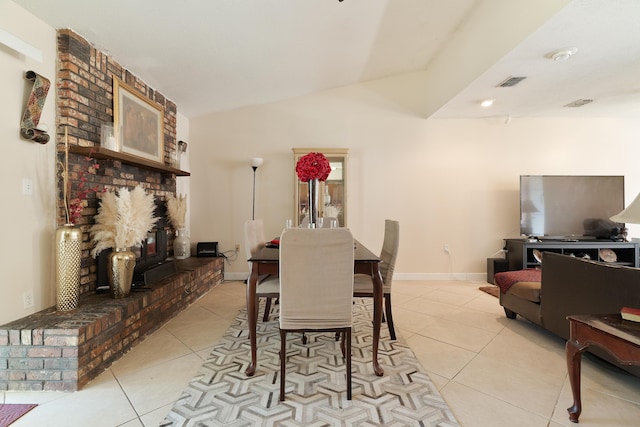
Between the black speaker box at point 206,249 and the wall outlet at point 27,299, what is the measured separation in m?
2.17

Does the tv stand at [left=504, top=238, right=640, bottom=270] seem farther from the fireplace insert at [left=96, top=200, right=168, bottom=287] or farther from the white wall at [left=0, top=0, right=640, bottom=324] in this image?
the fireplace insert at [left=96, top=200, right=168, bottom=287]

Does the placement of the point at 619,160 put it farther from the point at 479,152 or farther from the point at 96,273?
the point at 96,273

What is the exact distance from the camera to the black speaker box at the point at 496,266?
13.6 ft

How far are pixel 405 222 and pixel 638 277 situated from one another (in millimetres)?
2833

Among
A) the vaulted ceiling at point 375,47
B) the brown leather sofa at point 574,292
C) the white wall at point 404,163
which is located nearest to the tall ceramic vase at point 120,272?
the vaulted ceiling at point 375,47

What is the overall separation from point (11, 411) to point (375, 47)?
426cm

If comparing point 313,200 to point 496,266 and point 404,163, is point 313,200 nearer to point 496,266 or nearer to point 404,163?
point 404,163

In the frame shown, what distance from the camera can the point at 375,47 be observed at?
3.43 metres

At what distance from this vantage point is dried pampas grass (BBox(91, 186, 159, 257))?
2273mm

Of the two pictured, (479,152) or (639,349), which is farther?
(479,152)

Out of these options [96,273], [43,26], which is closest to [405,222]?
[96,273]

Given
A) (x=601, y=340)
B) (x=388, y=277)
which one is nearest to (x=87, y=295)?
(x=388, y=277)

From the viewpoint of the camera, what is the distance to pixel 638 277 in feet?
5.38

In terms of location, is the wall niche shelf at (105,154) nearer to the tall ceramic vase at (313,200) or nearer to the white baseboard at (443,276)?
the tall ceramic vase at (313,200)
